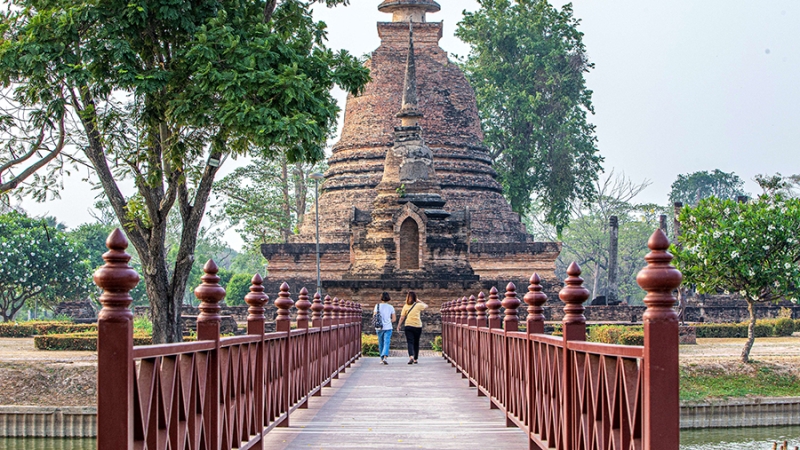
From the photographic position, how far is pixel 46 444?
1349cm

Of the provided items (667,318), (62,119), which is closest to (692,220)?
(62,119)

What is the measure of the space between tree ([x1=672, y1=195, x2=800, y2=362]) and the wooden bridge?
7.89 m

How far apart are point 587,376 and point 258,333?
272 cm

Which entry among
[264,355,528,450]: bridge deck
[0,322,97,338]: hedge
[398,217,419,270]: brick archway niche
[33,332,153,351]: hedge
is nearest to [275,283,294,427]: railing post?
[264,355,528,450]: bridge deck

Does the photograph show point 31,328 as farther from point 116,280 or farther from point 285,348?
point 116,280

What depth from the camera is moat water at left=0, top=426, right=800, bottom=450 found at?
1329 centimetres

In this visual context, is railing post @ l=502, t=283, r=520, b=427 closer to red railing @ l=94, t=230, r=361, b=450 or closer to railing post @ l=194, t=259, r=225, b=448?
red railing @ l=94, t=230, r=361, b=450

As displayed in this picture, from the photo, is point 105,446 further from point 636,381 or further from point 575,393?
point 575,393

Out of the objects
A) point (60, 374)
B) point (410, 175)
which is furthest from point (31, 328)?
point (60, 374)

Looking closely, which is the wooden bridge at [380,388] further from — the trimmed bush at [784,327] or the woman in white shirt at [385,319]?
the trimmed bush at [784,327]

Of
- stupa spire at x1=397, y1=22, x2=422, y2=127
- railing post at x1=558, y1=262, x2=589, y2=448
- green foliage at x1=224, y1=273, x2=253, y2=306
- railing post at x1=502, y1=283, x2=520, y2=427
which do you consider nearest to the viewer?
railing post at x1=558, y1=262, x2=589, y2=448

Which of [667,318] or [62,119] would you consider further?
[62,119]

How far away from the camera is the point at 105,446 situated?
11.4 ft

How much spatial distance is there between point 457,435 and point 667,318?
4246 millimetres
